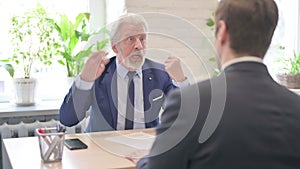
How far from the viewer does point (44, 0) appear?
2996 mm

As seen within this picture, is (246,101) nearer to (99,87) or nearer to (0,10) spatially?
(99,87)

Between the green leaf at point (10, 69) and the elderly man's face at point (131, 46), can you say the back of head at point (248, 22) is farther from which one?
the green leaf at point (10, 69)

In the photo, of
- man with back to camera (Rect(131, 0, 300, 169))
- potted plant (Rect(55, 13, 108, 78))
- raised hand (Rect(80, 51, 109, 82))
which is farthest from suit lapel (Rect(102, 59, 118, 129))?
man with back to camera (Rect(131, 0, 300, 169))

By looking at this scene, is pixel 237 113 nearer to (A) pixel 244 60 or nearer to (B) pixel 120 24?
(A) pixel 244 60

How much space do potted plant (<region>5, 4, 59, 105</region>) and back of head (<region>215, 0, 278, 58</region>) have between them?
2043 mm

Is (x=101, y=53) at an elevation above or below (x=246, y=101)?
below

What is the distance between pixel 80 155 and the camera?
1610mm

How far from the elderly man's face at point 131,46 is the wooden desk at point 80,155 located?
1.36 ft

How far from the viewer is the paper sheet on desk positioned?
1.72m

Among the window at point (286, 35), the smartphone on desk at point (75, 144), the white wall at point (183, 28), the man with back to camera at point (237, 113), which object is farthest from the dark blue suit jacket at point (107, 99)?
the window at point (286, 35)

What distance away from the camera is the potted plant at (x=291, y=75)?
288cm

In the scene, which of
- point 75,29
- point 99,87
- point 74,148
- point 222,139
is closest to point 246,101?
point 222,139

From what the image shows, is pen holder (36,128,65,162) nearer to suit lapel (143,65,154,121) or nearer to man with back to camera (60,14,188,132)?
man with back to camera (60,14,188,132)

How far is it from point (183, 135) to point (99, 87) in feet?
3.85
